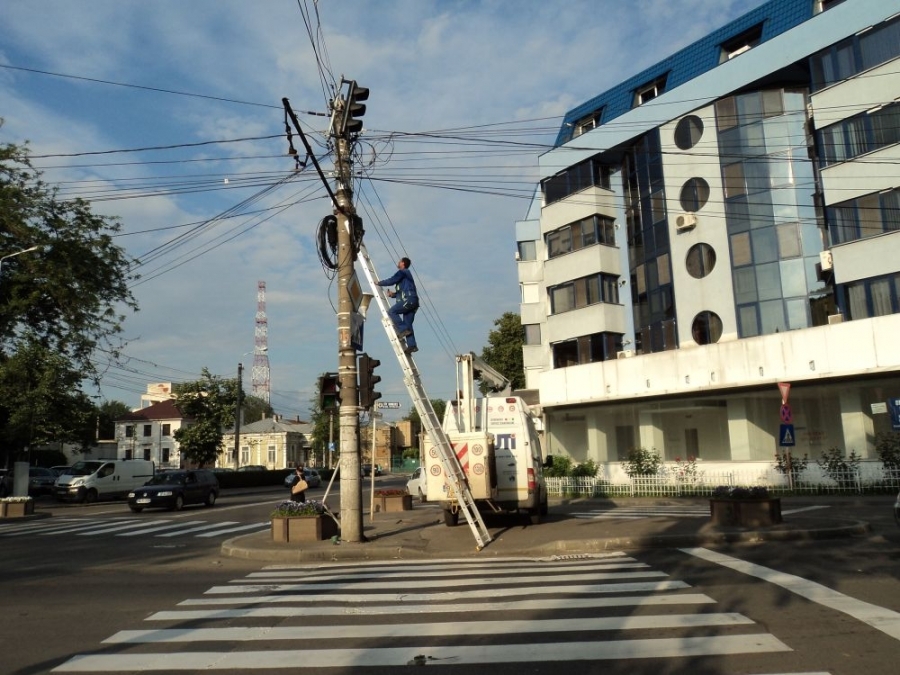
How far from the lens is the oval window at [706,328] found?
97.4ft

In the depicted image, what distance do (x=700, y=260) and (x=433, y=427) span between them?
2082 centimetres

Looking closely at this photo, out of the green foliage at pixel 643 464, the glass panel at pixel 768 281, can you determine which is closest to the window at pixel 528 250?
the glass panel at pixel 768 281

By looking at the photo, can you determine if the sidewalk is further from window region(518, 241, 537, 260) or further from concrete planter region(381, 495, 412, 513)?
window region(518, 241, 537, 260)

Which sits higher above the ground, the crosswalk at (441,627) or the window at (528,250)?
the window at (528,250)

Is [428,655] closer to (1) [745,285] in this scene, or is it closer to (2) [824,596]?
(2) [824,596]

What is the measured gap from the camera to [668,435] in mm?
32719

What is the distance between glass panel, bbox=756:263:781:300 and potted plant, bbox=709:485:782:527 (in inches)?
625

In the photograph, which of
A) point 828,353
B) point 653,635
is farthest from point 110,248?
point 653,635

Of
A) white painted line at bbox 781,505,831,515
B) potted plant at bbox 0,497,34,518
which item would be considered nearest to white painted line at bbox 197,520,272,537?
potted plant at bbox 0,497,34,518

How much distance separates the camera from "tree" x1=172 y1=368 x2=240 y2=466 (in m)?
53.5

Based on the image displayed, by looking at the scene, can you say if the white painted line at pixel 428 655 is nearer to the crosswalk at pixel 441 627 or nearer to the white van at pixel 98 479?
the crosswalk at pixel 441 627

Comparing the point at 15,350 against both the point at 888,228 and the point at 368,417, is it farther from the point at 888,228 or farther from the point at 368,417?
the point at 888,228

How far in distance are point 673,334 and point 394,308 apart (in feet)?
66.9

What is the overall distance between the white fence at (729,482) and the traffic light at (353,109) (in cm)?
1604
